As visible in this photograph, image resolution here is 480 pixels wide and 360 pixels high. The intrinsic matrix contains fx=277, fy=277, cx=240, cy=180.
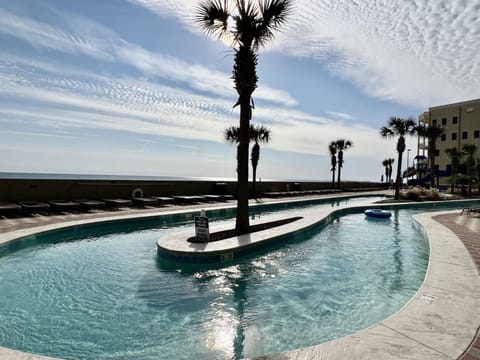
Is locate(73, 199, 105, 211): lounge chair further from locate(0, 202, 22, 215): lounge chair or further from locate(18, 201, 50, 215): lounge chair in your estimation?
locate(0, 202, 22, 215): lounge chair

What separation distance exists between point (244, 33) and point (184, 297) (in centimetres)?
723

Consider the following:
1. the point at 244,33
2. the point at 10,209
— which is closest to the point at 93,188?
the point at 10,209

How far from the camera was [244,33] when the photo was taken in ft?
26.7

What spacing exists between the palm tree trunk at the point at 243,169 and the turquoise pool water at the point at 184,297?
143cm

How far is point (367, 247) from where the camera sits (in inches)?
333

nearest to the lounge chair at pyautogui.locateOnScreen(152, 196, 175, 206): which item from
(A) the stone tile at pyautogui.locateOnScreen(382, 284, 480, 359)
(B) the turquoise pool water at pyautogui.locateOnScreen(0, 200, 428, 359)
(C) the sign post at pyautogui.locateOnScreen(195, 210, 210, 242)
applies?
(B) the turquoise pool water at pyautogui.locateOnScreen(0, 200, 428, 359)

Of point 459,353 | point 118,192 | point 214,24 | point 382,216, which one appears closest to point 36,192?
point 118,192

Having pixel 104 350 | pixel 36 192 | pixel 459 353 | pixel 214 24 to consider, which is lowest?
pixel 104 350

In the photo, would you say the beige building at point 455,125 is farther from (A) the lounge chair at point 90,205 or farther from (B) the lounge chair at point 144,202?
(A) the lounge chair at point 90,205

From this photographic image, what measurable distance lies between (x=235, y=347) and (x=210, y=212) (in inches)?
382

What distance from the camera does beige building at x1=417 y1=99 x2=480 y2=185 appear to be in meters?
40.6

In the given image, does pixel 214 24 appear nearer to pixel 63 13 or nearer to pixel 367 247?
pixel 63 13

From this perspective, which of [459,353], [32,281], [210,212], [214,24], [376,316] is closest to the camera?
[459,353]

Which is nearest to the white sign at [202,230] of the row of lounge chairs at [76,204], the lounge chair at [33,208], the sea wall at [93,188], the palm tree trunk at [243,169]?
the palm tree trunk at [243,169]
